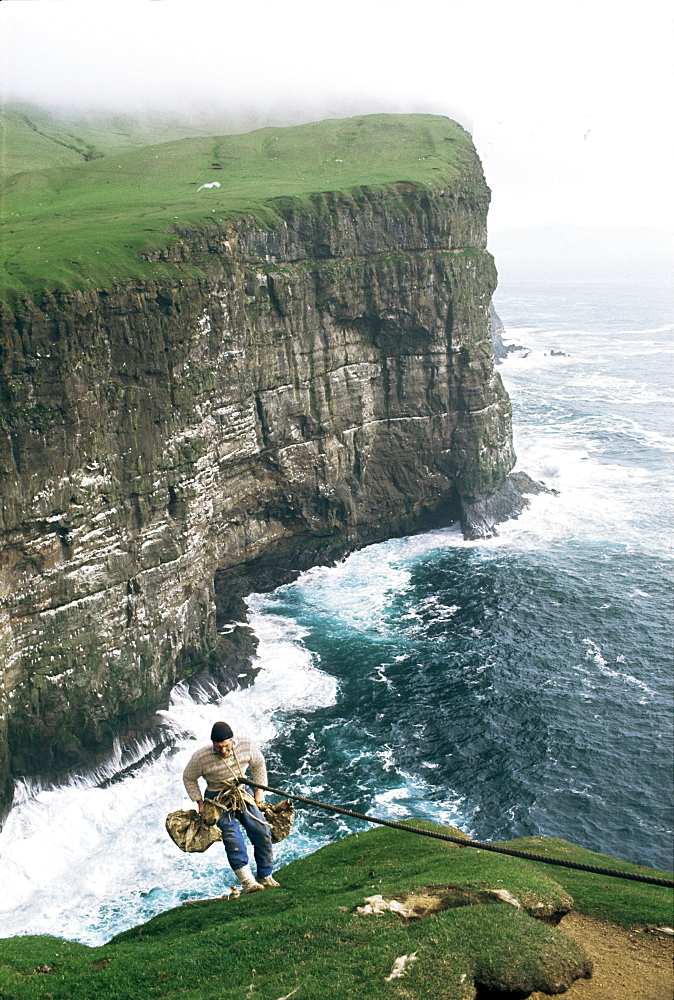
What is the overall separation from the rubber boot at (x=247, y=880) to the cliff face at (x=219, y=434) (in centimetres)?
2515

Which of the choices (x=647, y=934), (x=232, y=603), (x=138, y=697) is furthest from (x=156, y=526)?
(x=647, y=934)

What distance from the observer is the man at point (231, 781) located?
19688 mm

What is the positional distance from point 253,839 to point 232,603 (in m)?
43.2

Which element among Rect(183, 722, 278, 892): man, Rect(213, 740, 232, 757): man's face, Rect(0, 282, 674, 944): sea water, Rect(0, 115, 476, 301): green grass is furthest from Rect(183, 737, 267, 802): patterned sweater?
Rect(0, 115, 476, 301): green grass

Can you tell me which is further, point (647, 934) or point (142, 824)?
point (142, 824)

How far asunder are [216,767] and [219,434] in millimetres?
39359

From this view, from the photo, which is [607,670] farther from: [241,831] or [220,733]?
[220,733]

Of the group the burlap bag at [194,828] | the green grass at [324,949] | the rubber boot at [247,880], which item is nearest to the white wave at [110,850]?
the green grass at [324,949]

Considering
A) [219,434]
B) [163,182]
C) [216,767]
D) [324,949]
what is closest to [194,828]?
[216,767]

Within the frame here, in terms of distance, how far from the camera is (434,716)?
50438 millimetres

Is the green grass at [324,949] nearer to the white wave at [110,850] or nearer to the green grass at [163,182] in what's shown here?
the white wave at [110,850]

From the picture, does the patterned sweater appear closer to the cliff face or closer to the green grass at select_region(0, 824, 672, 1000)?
the green grass at select_region(0, 824, 672, 1000)

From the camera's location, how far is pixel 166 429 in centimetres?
5153

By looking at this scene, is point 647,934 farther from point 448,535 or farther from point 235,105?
point 235,105
